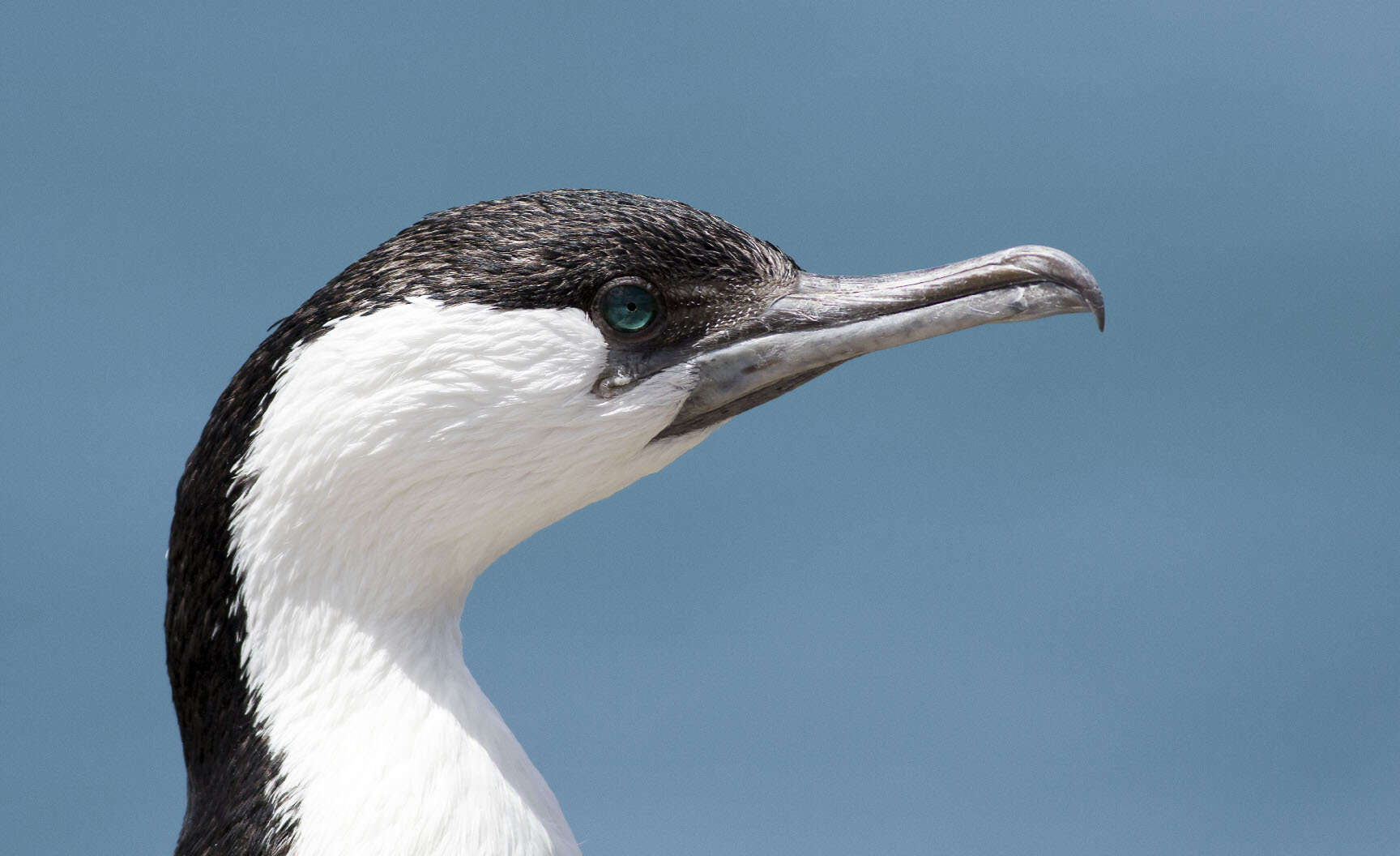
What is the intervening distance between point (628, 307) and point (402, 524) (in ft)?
1.60

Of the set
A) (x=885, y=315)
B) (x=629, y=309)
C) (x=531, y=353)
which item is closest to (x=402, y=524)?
(x=531, y=353)

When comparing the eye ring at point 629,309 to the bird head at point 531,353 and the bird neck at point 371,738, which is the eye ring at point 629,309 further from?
the bird neck at point 371,738

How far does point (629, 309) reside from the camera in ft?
7.56

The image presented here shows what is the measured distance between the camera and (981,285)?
2391 millimetres

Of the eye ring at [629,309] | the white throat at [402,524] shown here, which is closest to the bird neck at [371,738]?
the white throat at [402,524]

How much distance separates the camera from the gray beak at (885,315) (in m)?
2.38

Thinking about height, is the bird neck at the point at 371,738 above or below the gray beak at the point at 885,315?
below

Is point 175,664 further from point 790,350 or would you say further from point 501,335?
point 790,350

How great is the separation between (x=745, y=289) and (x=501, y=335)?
0.46 m

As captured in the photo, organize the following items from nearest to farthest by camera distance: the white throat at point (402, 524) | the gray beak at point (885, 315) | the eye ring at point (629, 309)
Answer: the white throat at point (402, 524), the eye ring at point (629, 309), the gray beak at point (885, 315)

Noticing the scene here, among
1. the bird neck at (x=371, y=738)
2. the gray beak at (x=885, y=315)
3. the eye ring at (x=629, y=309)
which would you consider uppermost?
the eye ring at (x=629, y=309)

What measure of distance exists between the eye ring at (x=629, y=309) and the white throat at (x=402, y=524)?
1.3 inches

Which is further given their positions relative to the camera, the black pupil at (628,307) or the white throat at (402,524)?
the black pupil at (628,307)

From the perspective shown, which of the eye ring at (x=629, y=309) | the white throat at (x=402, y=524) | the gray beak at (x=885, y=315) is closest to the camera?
the white throat at (x=402, y=524)
